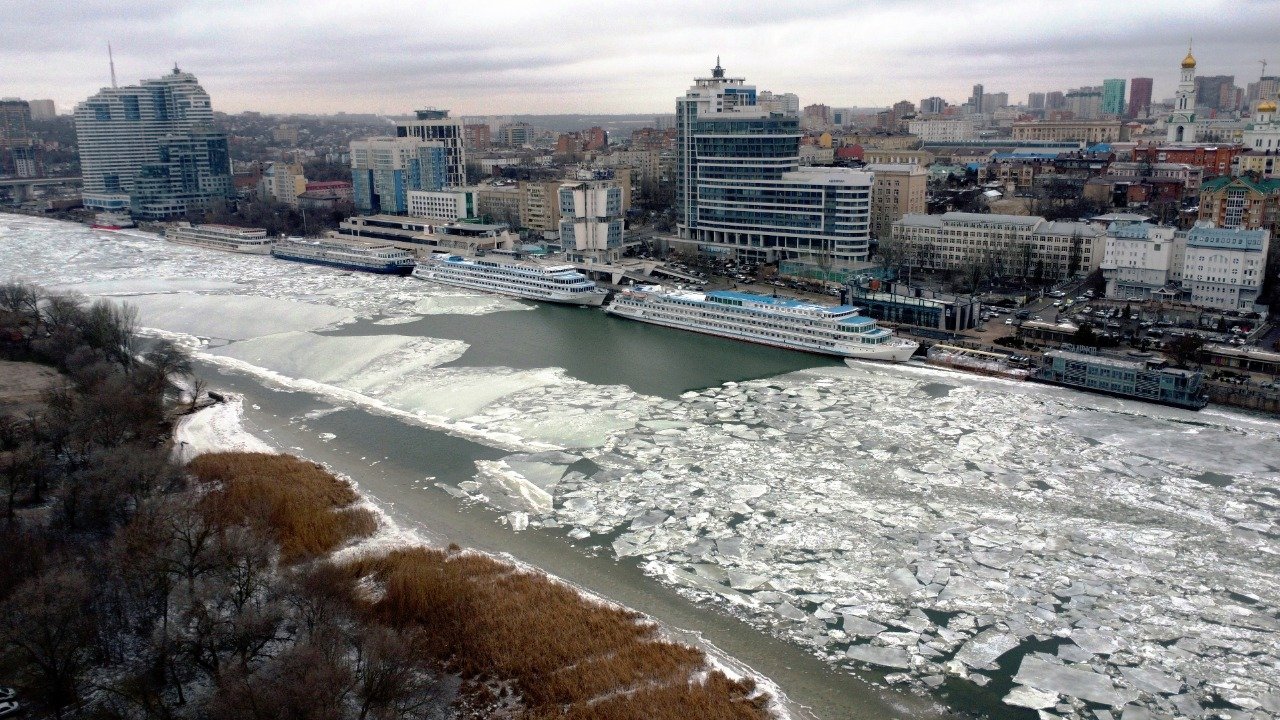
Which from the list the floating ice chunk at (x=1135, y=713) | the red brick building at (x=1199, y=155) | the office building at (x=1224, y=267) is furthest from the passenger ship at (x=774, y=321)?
the red brick building at (x=1199, y=155)

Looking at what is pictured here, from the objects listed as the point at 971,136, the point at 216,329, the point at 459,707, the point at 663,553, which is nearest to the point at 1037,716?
the point at 663,553

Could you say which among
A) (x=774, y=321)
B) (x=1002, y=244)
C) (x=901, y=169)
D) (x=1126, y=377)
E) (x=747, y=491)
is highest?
(x=901, y=169)

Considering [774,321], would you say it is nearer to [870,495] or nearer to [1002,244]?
[870,495]

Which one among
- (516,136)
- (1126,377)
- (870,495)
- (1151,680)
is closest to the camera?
(1151,680)

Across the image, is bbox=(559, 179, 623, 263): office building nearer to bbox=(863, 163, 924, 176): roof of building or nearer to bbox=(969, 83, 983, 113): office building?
bbox=(863, 163, 924, 176): roof of building

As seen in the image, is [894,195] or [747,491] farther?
[894,195]

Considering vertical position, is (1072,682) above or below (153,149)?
below

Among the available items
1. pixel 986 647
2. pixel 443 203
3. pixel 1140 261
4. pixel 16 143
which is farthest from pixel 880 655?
pixel 16 143

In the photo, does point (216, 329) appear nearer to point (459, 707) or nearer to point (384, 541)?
point (384, 541)
